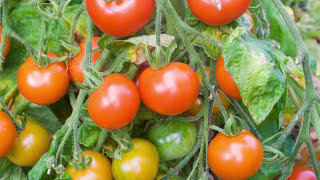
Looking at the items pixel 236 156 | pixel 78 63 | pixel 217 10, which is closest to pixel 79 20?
pixel 78 63

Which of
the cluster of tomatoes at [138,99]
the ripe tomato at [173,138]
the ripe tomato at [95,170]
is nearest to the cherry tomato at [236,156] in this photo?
the cluster of tomatoes at [138,99]

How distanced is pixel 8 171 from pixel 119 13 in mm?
592

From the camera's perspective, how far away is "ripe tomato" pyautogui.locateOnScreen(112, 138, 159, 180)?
0.87 meters

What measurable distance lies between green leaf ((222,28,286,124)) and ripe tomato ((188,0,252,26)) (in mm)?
41

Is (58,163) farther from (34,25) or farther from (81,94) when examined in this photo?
(34,25)

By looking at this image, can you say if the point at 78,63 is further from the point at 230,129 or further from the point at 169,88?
the point at 230,129

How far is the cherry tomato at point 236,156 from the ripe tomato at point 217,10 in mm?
247

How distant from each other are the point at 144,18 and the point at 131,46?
0.10 metres

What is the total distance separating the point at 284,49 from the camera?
1.42 meters

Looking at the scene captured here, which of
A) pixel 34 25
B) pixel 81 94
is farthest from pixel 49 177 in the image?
pixel 34 25

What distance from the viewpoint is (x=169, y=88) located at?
78cm

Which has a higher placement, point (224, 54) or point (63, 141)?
point (224, 54)

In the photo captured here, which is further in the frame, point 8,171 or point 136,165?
point 8,171

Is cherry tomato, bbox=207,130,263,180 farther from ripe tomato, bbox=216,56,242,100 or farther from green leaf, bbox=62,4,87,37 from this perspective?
green leaf, bbox=62,4,87,37
